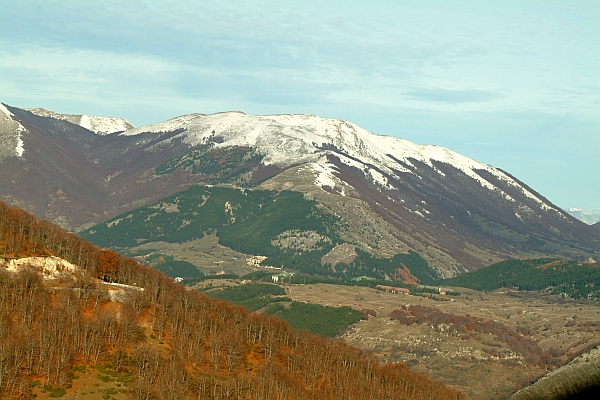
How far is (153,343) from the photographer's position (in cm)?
11194

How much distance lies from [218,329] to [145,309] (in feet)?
46.2

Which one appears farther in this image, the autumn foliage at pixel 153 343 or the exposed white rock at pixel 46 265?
the exposed white rock at pixel 46 265

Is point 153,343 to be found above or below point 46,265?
below

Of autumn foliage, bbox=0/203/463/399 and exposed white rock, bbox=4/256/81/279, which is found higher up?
exposed white rock, bbox=4/256/81/279

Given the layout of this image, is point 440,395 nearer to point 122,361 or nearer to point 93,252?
point 122,361

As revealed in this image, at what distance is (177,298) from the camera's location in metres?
138

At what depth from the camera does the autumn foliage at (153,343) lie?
314 feet

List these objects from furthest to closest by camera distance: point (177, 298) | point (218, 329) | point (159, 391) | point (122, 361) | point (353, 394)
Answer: point (177, 298) < point (218, 329) < point (353, 394) < point (122, 361) < point (159, 391)

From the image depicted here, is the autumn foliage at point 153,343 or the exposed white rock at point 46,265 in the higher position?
the exposed white rock at point 46,265

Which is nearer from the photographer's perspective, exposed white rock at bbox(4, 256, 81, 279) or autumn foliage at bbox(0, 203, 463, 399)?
autumn foliage at bbox(0, 203, 463, 399)

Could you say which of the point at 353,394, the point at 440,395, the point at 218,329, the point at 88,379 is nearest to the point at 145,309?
the point at 218,329

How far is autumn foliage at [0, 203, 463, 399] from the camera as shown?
9556cm

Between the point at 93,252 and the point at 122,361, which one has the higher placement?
the point at 93,252

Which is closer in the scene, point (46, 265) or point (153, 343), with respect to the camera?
point (153, 343)
